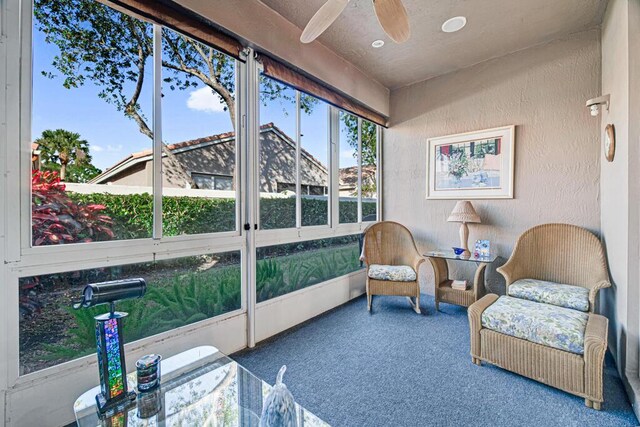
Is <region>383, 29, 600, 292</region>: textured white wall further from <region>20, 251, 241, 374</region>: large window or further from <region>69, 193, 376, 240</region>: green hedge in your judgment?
<region>20, 251, 241, 374</region>: large window

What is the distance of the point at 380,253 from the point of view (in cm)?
354

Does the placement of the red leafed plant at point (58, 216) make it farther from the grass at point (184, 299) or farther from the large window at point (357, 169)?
the large window at point (357, 169)

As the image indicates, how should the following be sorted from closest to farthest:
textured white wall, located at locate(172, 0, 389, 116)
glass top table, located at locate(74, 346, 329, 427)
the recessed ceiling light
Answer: glass top table, located at locate(74, 346, 329, 427), textured white wall, located at locate(172, 0, 389, 116), the recessed ceiling light

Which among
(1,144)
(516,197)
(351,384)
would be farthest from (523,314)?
(1,144)

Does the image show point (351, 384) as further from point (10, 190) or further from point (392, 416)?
point (10, 190)

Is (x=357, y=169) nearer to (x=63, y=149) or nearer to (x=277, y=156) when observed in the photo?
(x=277, y=156)

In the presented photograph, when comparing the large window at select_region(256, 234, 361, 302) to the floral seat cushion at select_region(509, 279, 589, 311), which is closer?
the floral seat cushion at select_region(509, 279, 589, 311)

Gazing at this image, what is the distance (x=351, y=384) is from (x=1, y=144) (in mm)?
2357

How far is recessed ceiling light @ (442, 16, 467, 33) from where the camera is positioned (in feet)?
8.34

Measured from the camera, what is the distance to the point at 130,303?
1.81 meters

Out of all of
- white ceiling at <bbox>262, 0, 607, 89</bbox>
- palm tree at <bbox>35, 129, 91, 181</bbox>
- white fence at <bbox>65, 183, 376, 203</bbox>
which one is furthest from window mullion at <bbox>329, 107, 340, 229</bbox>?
palm tree at <bbox>35, 129, 91, 181</bbox>

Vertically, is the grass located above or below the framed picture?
below

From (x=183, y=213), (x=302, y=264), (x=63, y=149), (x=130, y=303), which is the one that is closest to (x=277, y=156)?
(x=183, y=213)

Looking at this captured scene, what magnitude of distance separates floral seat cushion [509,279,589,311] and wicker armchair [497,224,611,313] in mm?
115
